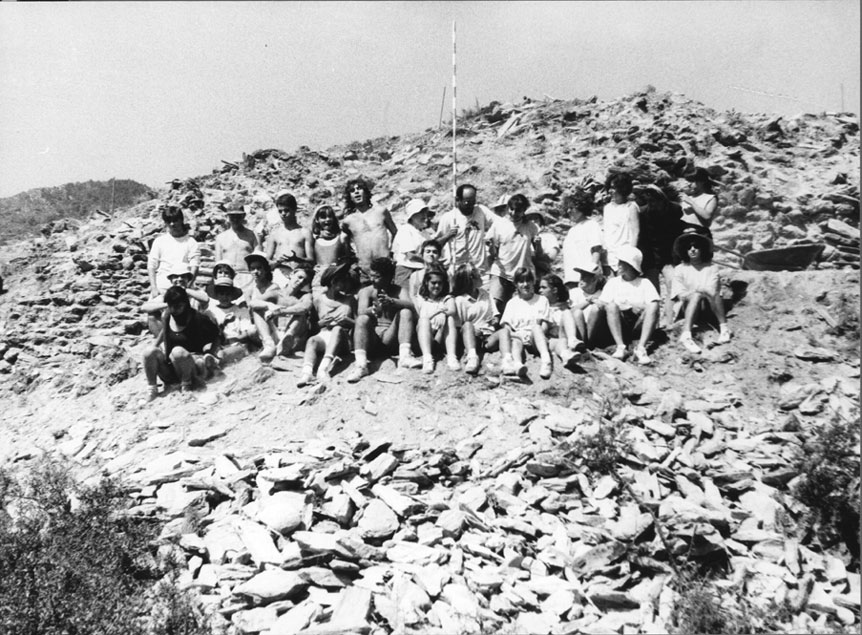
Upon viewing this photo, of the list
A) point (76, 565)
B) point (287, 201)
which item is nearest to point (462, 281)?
point (287, 201)

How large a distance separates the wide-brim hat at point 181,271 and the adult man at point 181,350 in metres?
0.63

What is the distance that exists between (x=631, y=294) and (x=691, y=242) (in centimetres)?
100

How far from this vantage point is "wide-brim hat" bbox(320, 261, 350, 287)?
269 inches

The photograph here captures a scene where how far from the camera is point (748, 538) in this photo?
4824 mm

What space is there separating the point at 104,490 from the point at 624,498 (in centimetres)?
425

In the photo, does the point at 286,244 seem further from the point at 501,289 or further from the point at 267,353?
the point at 501,289

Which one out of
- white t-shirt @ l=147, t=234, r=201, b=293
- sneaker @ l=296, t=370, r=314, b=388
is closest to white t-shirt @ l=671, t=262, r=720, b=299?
sneaker @ l=296, t=370, r=314, b=388

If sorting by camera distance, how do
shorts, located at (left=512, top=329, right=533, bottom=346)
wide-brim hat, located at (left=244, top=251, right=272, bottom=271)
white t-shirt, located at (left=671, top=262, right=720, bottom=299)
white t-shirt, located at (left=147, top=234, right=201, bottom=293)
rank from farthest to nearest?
1. white t-shirt, located at (left=147, top=234, right=201, bottom=293)
2. wide-brim hat, located at (left=244, top=251, right=272, bottom=271)
3. white t-shirt, located at (left=671, top=262, right=720, bottom=299)
4. shorts, located at (left=512, top=329, right=533, bottom=346)

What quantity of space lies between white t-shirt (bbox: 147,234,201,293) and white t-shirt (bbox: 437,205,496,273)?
2.96m

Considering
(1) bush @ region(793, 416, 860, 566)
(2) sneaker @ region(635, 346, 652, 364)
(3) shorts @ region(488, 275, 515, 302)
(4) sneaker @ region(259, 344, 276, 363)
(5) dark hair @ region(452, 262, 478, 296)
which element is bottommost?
(1) bush @ region(793, 416, 860, 566)

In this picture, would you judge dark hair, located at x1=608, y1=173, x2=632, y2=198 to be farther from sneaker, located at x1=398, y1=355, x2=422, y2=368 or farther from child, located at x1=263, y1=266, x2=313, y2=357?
child, located at x1=263, y1=266, x2=313, y2=357

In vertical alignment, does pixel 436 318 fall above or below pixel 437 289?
below

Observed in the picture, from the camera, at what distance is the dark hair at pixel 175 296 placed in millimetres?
6727

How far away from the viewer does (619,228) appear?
718cm
